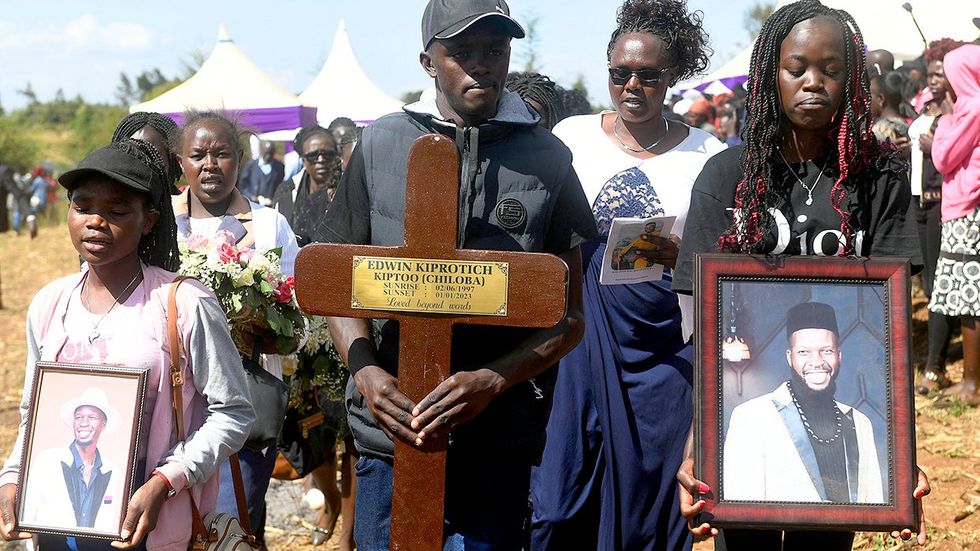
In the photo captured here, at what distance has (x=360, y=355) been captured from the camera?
10.6 feet

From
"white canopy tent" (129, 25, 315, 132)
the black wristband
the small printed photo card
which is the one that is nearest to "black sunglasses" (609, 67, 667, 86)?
the small printed photo card

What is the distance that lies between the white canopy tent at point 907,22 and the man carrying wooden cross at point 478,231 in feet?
26.6

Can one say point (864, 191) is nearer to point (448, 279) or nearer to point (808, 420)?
point (808, 420)

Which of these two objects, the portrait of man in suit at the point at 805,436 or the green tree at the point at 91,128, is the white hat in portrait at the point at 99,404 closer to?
the portrait of man in suit at the point at 805,436

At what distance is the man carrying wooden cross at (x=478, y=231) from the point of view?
3182 millimetres

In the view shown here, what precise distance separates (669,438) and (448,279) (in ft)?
7.15

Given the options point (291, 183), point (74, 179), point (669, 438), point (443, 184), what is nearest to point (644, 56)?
point (669, 438)

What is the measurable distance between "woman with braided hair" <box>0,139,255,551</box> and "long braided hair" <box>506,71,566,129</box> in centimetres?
288

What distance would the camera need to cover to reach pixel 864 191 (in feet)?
10.6

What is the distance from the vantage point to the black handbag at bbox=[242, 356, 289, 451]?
4.45m

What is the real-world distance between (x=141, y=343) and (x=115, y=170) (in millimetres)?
492

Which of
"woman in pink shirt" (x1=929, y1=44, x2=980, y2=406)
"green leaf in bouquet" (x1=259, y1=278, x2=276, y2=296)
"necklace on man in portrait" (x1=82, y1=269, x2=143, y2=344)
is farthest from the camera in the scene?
"woman in pink shirt" (x1=929, y1=44, x2=980, y2=406)

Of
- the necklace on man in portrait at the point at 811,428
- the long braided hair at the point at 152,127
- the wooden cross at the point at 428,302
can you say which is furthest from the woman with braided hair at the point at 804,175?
the long braided hair at the point at 152,127

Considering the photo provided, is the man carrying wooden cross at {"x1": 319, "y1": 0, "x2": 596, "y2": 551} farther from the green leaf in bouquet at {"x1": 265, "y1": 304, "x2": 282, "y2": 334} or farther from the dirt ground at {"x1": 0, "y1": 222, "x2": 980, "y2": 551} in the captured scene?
the dirt ground at {"x1": 0, "y1": 222, "x2": 980, "y2": 551}
